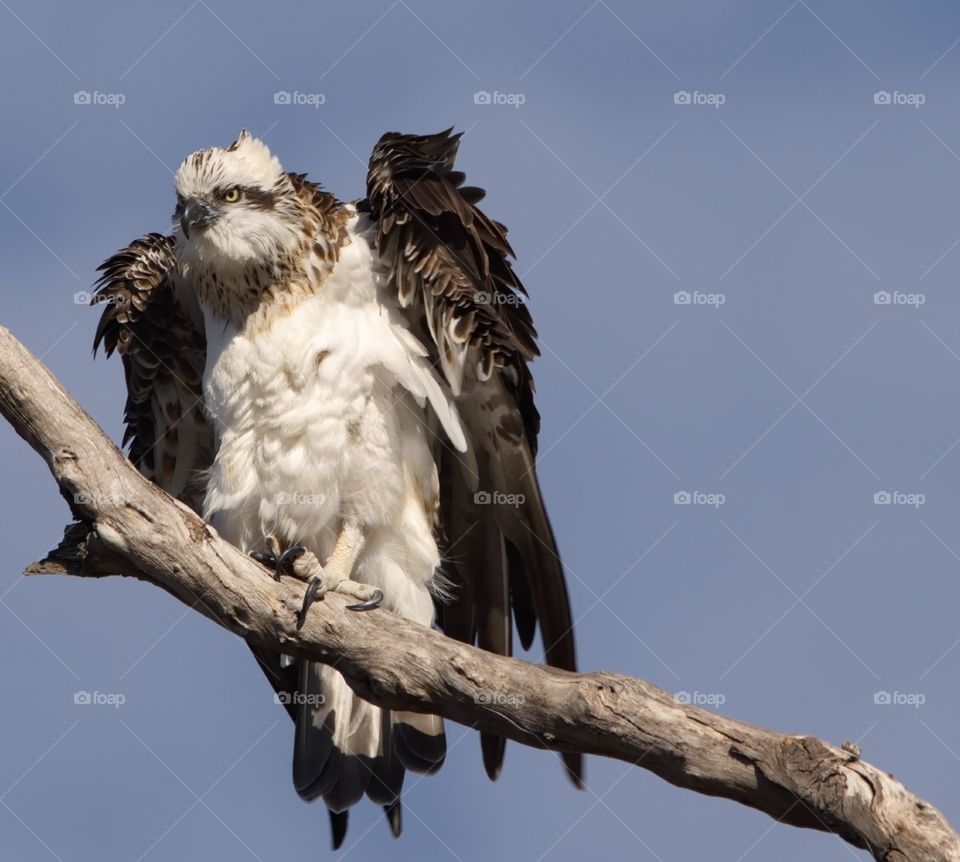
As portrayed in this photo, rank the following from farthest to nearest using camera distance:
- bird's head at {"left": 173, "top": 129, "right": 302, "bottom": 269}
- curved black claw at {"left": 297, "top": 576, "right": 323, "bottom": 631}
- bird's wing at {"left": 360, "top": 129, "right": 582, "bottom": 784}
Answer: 1. bird's head at {"left": 173, "top": 129, "right": 302, "bottom": 269}
2. bird's wing at {"left": 360, "top": 129, "right": 582, "bottom": 784}
3. curved black claw at {"left": 297, "top": 576, "right": 323, "bottom": 631}

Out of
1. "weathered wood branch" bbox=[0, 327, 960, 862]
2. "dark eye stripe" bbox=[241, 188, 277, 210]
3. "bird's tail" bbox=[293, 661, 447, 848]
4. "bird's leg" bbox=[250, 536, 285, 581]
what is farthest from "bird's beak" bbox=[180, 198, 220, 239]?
"bird's tail" bbox=[293, 661, 447, 848]

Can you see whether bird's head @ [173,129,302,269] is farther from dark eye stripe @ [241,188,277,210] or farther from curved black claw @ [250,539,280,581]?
curved black claw @ [250,539,280,581]

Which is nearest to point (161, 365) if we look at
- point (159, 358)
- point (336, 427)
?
point (159, 358)

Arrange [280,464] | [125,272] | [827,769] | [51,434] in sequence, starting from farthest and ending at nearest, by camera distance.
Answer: [125,272]
[280,464]
[51,434]
[827,769]

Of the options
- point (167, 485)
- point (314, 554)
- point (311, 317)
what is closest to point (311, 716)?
point (314, 554)

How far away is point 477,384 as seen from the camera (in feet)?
25.2

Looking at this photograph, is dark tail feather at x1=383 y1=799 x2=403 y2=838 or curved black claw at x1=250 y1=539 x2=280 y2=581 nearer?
Answer: curved black claw at x1=250 y1=539 x2=280 y2=581

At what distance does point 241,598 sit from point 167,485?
209cm

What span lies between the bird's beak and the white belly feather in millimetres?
521

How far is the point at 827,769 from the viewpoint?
5.36 meters

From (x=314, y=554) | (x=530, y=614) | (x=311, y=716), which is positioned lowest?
(x=311, y=716)

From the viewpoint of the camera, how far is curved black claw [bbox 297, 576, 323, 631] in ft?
21.9

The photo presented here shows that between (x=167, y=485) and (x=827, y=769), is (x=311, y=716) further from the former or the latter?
(x=827, y=769)

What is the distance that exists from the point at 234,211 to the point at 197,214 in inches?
7.8
